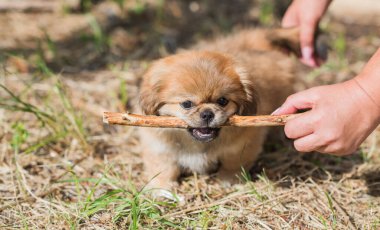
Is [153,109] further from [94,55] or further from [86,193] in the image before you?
[94,55]

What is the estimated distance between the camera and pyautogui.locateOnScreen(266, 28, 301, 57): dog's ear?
3.46 meters

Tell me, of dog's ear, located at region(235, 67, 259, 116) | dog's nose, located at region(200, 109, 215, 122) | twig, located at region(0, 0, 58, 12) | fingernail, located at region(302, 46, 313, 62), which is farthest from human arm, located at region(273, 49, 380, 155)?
twig, located at region(0, 0, 58, 12)

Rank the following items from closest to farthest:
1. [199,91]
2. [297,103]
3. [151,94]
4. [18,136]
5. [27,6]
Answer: [297,103], [199,91], [151,94], [18,136], [27,6]

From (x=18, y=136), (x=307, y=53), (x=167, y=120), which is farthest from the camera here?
(x=307, y=53)

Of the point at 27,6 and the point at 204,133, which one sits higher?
the point at 27,6

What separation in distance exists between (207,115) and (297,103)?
548 mm

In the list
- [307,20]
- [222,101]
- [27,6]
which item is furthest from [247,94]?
[27,6]

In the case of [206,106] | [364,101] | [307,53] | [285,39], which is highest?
[285,39]

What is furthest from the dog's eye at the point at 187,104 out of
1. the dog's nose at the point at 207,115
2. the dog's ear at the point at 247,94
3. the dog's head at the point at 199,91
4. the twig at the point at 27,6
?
the twig at the point at 27,6

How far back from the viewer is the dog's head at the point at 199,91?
247 centimetres

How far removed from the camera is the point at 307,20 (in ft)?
10.8

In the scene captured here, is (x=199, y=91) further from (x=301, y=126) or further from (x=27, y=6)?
(x=27, y=6)

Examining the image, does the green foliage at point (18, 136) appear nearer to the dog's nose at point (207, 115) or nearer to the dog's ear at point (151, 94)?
the dog's ear at point (151, 94)

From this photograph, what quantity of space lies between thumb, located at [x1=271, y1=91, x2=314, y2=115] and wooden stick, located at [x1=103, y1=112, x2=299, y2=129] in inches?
1.6
